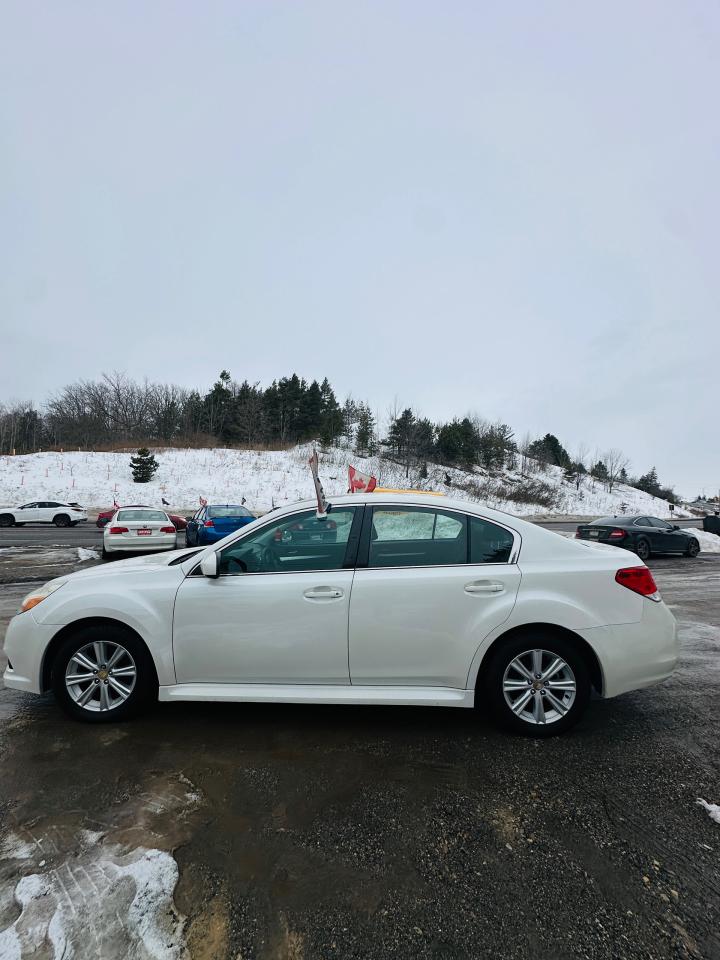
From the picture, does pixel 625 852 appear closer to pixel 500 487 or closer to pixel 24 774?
pixel 24 774

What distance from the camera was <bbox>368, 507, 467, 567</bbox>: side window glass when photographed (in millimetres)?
3561

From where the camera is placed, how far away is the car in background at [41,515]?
24859mm

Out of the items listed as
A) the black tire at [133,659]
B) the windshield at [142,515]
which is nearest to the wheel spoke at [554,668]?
the black tire at [133,659]

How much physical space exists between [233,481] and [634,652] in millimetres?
38684

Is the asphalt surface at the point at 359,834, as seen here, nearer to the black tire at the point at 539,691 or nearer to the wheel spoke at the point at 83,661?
the black tire at the point at 539,691

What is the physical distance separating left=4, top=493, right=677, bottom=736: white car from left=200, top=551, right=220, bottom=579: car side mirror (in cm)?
1

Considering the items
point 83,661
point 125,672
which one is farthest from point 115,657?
point 83,661

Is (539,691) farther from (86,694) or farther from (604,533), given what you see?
(604,533)

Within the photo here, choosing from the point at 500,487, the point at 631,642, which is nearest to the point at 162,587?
the point at 631,642

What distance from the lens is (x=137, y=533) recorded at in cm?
1295

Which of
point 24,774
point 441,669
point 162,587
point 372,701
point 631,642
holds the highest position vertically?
point 162,587

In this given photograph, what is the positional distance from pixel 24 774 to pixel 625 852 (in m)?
3.29

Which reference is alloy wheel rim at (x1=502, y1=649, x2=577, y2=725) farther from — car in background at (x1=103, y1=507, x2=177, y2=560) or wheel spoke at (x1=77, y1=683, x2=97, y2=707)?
car in background at (x1=103, y1=507, x2=177, y2=560)

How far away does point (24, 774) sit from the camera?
2912 mm
